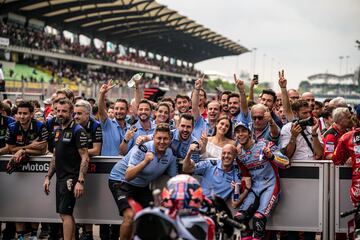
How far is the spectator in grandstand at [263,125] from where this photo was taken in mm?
7004

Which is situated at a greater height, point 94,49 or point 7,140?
point 94,49

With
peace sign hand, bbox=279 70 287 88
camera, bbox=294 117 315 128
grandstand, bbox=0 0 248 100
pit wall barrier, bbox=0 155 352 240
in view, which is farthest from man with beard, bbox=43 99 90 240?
grandstand, bbox=0 0 248 100

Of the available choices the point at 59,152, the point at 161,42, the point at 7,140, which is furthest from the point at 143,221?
the point at 161,42

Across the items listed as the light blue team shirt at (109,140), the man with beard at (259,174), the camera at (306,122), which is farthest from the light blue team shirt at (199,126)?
the camera at (306,122)

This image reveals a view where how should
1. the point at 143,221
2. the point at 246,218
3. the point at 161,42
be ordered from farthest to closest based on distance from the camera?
1. the point at 161,42
2. the point at 246,218
3. the point at 143,221

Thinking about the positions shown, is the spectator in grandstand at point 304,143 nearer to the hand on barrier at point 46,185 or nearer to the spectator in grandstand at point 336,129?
the spectator in grandstand at point 336,129

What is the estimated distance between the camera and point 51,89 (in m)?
22.9

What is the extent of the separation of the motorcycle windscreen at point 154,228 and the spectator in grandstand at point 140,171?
7.70 ft

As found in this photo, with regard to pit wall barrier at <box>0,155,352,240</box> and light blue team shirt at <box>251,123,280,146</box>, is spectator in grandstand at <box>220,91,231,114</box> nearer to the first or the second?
light blue team shirt at <box>251,123,280,146</box>

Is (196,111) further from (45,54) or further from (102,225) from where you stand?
(45,54)

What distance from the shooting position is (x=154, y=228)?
12.7ft

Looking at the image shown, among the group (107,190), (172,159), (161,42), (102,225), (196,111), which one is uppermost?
(161,42)

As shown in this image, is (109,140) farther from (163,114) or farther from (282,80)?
(282,80)

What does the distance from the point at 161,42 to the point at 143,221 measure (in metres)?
70.7
